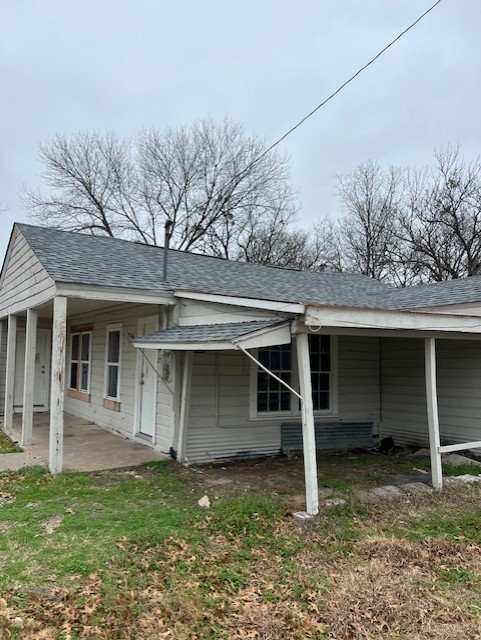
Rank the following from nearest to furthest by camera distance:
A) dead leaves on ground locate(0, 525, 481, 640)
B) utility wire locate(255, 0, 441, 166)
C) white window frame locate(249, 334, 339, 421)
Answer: dead leaves on ground locate(0, 525, 481, 640) → utility wire locate(255, 0, 441, 166) → white window frame locate(249, 334, 339, 421)

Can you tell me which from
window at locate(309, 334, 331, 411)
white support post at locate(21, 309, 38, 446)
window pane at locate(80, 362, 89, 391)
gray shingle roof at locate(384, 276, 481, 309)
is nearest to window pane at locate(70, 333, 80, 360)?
window pane at locate(80, 362, 89, 391)

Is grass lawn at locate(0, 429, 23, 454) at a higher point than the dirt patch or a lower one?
higher

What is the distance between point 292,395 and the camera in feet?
27.8

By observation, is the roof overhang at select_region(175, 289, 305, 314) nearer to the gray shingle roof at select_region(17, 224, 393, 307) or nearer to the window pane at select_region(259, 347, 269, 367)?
the gray shingle roof at select_region(17, 224, 393, 307)

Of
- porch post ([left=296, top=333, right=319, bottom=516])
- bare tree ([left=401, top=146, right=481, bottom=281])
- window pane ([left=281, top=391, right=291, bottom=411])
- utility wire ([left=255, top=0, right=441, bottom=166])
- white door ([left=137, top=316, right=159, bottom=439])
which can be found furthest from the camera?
bare tree ([left=401, top=146, right=481, bottom=281])

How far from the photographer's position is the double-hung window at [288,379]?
26.7 ft

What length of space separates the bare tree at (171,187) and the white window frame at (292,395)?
58.4 ft

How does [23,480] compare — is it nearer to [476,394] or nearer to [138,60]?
[476,394]

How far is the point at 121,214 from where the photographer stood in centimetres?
2744

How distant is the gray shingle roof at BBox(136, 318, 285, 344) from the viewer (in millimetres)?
4905

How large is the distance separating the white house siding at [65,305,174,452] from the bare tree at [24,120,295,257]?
600 inches

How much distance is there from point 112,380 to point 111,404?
51 cm

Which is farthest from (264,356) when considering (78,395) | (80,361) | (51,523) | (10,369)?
(78,395)

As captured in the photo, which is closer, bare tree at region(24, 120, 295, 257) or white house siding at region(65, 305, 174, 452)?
white house siding at region(65, 305, 174, 452)
